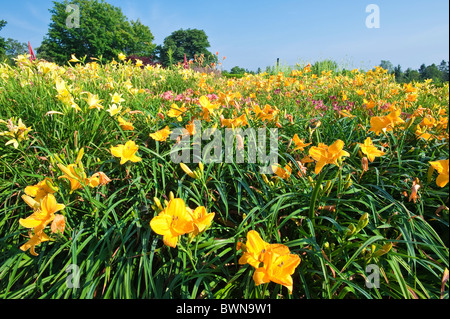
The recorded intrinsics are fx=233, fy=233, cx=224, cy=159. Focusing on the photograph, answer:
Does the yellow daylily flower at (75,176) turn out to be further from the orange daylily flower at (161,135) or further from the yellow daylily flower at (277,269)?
the yellow daylily flower at (277,269)

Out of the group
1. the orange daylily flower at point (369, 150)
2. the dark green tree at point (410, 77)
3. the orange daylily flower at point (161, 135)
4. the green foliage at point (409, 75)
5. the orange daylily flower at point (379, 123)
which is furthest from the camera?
the dark green tree at point (410, 77)

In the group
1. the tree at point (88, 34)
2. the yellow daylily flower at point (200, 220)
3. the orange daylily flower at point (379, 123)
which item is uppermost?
the tree at point (88, 34)

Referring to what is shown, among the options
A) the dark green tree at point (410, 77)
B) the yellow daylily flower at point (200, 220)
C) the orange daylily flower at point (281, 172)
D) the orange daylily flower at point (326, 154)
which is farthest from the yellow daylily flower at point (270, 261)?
the dark green tree at point (410, 77)

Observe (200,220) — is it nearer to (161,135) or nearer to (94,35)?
(161,135)

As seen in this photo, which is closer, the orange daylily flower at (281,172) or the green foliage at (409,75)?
the orange daylily flower at (281,172)

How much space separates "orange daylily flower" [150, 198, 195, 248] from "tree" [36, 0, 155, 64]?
33.3 m

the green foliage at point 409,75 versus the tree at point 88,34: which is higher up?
the tree at point 88,34

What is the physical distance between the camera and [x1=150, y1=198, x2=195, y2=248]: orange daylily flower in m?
0.86

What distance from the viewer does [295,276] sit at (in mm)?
1159

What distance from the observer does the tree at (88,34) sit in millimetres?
30406

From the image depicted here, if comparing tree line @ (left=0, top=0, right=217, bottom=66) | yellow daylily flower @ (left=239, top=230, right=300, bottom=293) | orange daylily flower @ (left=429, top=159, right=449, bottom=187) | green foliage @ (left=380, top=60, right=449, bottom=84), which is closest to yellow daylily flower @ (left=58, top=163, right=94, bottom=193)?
yellow daylily flower @ (left=239, top=230, right=300, bottom=293)

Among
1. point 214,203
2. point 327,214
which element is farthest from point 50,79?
point 327,214

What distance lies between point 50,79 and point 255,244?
2.74 m

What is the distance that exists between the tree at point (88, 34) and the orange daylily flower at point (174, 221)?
109 feet
